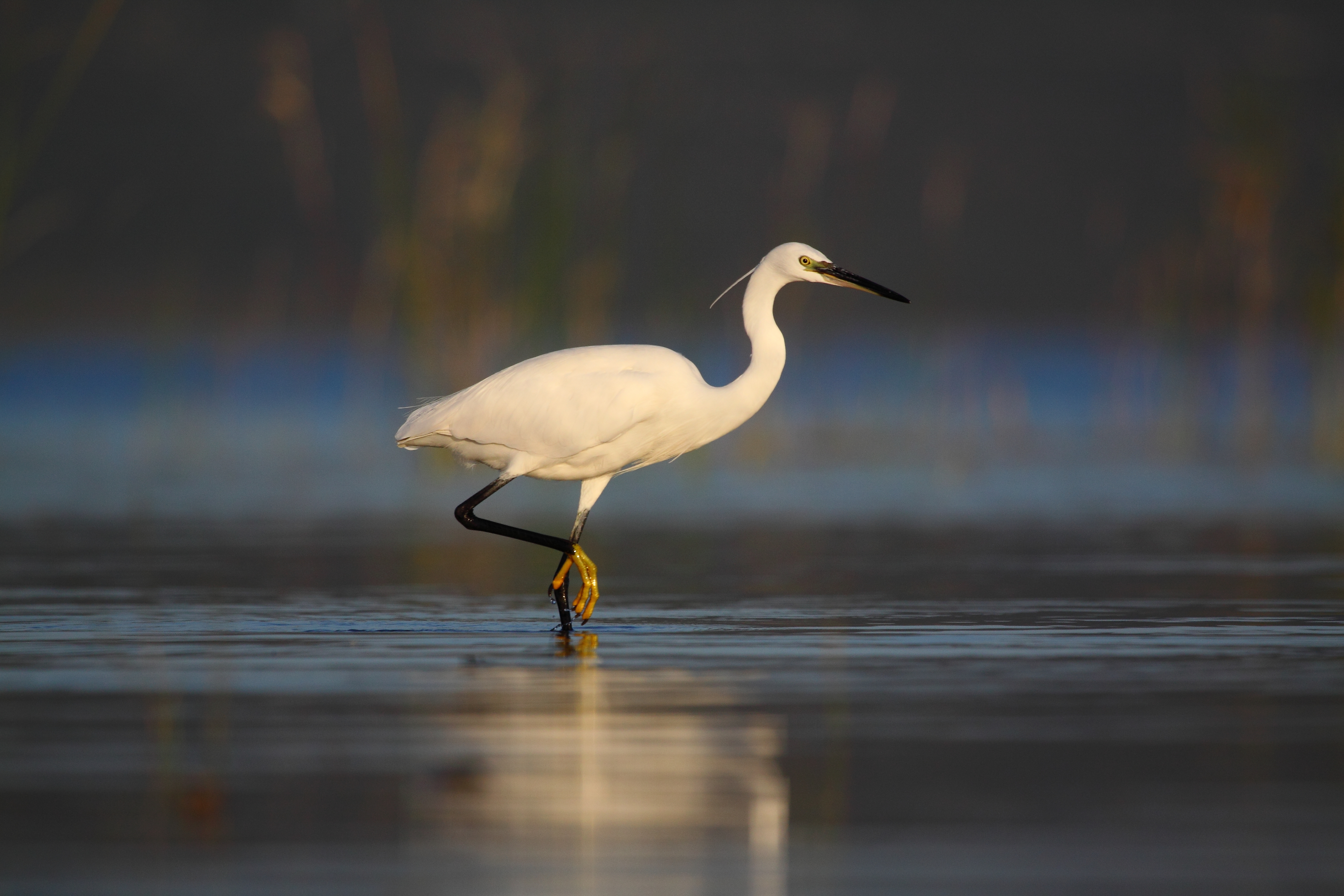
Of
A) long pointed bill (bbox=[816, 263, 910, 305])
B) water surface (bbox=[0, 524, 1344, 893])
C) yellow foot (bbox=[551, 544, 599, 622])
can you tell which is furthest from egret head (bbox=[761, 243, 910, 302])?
yellow foot (bbox=[551, 544, 599, 622])

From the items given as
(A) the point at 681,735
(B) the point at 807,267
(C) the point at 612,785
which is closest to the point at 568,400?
(B) the point at 807,267

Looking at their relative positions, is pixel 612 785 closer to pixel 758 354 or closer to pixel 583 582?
pixel 583 582

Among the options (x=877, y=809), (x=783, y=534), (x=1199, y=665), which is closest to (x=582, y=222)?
(x=783, y=534)

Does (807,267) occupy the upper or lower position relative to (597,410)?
upper

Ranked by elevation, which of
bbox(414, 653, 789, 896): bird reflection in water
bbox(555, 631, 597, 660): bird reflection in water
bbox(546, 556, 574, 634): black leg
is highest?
bbox(546, 556, 574, 634): black leg

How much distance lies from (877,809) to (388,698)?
7.31 ft

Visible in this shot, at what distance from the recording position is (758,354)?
33.1ft

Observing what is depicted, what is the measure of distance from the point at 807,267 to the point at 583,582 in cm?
216

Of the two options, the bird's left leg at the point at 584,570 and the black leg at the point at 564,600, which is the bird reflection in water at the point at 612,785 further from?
the bird's left leg at the point at 584,570

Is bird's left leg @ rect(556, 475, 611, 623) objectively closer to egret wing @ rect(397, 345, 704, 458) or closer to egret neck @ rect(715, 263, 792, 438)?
egret wing @ rect(397, 345, 704, 458)

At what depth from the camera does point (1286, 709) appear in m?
6.39

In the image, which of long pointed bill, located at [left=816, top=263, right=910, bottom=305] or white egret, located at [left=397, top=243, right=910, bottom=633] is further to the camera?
long pointed bill, located at [left=816, top=263, right=910, bottom=305]

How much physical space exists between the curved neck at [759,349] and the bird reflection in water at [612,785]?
3.06 meters

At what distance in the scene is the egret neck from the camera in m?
9.95
